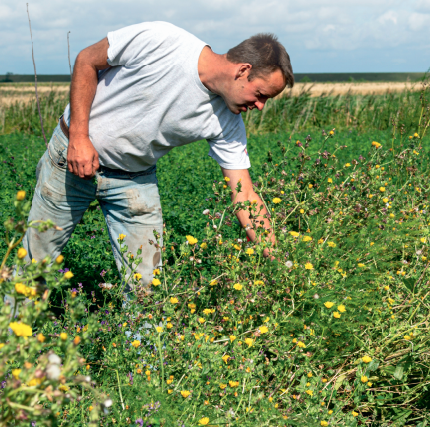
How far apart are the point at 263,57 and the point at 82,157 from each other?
117 cm

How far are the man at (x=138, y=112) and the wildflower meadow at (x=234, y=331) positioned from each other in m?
0.30

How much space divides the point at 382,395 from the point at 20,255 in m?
2.14

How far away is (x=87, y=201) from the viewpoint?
2934mm

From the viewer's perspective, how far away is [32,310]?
46.3 inches

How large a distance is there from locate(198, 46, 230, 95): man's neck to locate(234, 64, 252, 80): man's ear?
7 centimetres

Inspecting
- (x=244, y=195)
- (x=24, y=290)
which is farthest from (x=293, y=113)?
(x=24, y=290)

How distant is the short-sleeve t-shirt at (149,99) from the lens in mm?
2527

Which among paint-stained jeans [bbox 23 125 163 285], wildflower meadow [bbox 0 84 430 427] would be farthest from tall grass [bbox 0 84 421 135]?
paint-stained jeans [bbox 23 125 163 285]

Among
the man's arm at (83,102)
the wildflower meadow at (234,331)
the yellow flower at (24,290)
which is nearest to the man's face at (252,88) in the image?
the wildflower meadow at (234,331)

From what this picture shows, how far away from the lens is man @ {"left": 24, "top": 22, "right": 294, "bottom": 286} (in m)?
2.52

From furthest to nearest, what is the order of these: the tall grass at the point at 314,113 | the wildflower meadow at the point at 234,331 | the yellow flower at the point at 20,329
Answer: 1. the tall grass at the point at 314,113
2. the wildflower meadow at the point at 234,331
3. the yellow flower at the point at 20,329

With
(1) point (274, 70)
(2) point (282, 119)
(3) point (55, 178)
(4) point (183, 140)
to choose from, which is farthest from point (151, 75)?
(2) point (282, 119)

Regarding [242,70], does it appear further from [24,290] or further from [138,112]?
[24,290]

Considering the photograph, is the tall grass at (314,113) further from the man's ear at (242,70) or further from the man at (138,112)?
the man's ear at (242,70)
